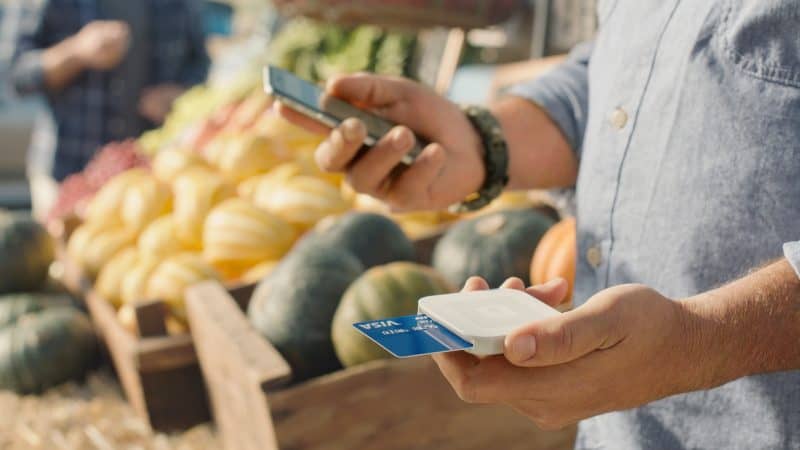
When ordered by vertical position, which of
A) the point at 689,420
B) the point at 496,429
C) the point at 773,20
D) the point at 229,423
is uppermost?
the point at 773,20

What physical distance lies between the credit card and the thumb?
5cm

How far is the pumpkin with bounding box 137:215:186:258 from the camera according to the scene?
237cm

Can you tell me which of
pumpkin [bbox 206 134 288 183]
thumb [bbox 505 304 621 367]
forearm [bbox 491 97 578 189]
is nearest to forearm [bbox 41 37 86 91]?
Result: pumpkin [bbox 206 134 288 183]

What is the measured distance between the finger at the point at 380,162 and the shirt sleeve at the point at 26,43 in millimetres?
3456

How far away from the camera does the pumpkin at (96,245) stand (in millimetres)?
2533

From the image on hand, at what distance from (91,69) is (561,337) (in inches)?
162

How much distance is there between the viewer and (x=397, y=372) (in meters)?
1.47

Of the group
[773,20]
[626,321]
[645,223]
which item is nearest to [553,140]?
[645,223]

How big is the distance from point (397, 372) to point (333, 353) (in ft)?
0.90

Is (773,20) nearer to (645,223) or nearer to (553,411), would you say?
(645,223)

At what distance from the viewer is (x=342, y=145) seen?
1215 mm

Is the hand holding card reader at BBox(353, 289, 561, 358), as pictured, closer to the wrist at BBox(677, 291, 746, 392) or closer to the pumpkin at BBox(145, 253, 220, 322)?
the wrist at BBox(677, 291, 746, 392)

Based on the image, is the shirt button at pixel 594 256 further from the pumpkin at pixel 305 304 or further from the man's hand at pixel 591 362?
the pumpkin at pixel 305 304

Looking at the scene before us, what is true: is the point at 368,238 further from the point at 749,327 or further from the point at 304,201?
the point at 749,327
